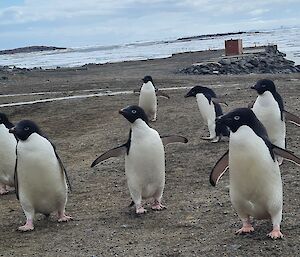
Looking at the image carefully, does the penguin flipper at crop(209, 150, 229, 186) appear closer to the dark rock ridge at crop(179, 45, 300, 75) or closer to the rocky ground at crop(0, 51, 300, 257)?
the rocky ground at crop(0, 51, 300, 257)

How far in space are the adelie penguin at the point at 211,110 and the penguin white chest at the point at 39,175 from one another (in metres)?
4.16

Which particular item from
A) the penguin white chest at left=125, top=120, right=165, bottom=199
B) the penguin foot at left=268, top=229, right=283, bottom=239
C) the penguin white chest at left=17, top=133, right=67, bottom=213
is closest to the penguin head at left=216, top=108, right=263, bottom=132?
the penguin foot at left=268, top=229, right=283, bottom=239

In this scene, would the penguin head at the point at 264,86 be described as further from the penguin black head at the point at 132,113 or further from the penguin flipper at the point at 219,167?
the penguin flipper at the point at 219,167

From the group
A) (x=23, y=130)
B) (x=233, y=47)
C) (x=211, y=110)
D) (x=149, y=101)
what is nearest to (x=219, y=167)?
(x=23, y=130)

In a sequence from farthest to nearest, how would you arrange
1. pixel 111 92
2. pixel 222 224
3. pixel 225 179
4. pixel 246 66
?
1. pixel 246 66
2. pixel 111 92
3. pixel 225 179
4. pixel 222 224

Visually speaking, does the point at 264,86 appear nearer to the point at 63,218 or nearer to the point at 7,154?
the point at 63,218

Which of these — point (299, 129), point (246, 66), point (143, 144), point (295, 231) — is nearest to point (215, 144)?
point (299, 129)

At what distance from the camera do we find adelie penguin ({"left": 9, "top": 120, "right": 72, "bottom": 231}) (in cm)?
586

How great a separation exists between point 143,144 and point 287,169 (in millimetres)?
2316

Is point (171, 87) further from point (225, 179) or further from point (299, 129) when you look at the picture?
point (225, 179)

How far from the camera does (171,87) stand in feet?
64.0

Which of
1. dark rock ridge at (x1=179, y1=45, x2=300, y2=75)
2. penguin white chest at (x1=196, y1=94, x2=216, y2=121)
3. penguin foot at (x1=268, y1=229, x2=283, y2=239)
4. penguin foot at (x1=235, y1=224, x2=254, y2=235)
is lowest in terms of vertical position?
dark rock ridge at (x1=179, y1=45, x2=300, y2=75)

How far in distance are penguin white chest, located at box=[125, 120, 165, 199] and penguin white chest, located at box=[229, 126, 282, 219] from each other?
52.7 inches

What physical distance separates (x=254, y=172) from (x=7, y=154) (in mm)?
3791
